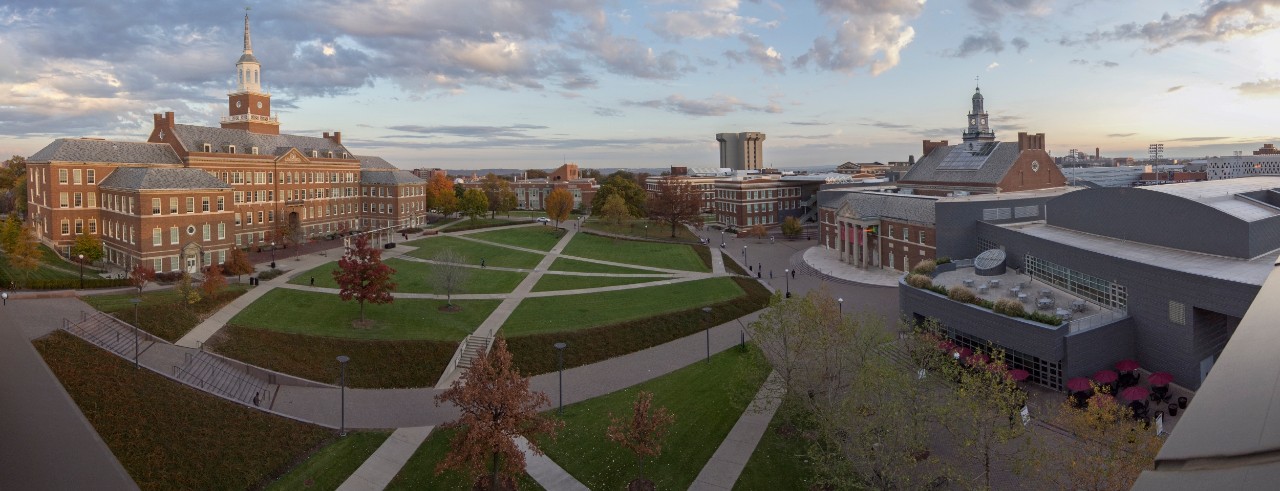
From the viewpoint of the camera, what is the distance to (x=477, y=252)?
68.4m

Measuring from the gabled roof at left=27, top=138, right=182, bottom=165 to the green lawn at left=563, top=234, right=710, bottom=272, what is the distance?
38.7 m

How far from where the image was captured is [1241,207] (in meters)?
36.3

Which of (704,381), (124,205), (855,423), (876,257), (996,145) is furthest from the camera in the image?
(996,145)

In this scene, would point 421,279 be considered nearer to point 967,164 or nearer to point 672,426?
point 672,426

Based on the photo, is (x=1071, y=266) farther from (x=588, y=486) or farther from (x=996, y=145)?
(x=996, y=145)

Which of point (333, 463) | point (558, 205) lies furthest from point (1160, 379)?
point (558, 205)

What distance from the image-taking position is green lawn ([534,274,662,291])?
5269cm

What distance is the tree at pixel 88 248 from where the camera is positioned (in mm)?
51812

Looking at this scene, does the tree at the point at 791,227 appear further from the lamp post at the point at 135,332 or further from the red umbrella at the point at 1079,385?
the lamp post at the point at 135,332

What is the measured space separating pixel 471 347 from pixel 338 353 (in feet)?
21.8

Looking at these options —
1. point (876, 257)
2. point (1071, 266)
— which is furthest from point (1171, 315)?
point (876, 257)

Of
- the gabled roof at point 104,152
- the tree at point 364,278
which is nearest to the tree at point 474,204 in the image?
the gabled roof at point 104,152

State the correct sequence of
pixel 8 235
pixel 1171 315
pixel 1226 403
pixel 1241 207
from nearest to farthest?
pixel 1226 403 → pixel 1171 315 → pixel 1241 207 → pixel 8 235

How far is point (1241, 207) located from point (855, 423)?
102 ft
